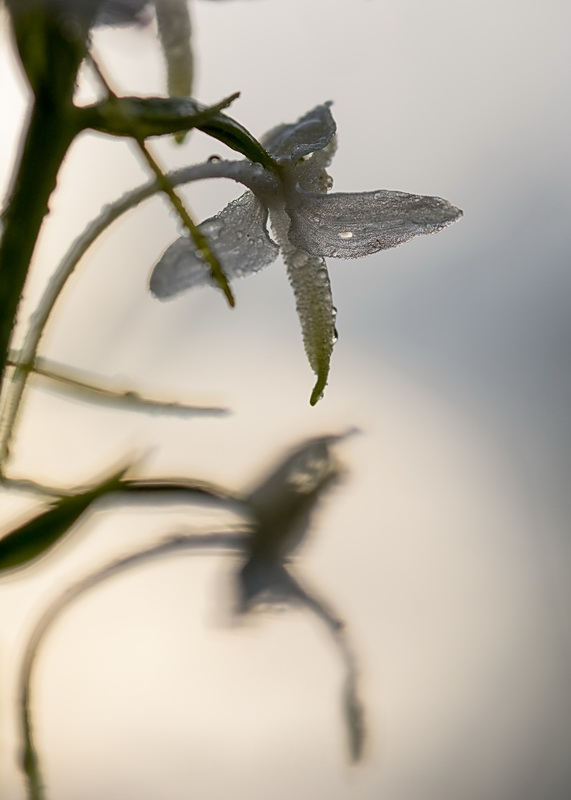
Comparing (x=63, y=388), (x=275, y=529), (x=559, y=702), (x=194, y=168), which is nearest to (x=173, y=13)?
(x=194, y=168)

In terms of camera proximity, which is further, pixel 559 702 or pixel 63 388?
pixel 559 702

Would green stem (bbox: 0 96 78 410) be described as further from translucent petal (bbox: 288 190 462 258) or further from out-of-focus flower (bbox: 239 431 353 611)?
out-of-focus flower (bbox: 239 431 353 611)

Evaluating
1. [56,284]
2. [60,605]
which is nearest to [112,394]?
[56,284]

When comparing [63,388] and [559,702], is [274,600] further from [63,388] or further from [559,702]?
[559,702]

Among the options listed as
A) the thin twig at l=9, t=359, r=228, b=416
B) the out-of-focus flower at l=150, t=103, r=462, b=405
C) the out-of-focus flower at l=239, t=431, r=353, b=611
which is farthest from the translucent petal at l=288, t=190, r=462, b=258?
the out-of-focus flower at l=239, t=431, r=353, b=611

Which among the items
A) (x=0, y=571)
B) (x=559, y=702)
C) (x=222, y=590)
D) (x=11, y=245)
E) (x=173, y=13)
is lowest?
(x=559, y=702)

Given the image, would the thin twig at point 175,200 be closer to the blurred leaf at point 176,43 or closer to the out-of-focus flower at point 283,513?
the blurred leaf at point 176,43
